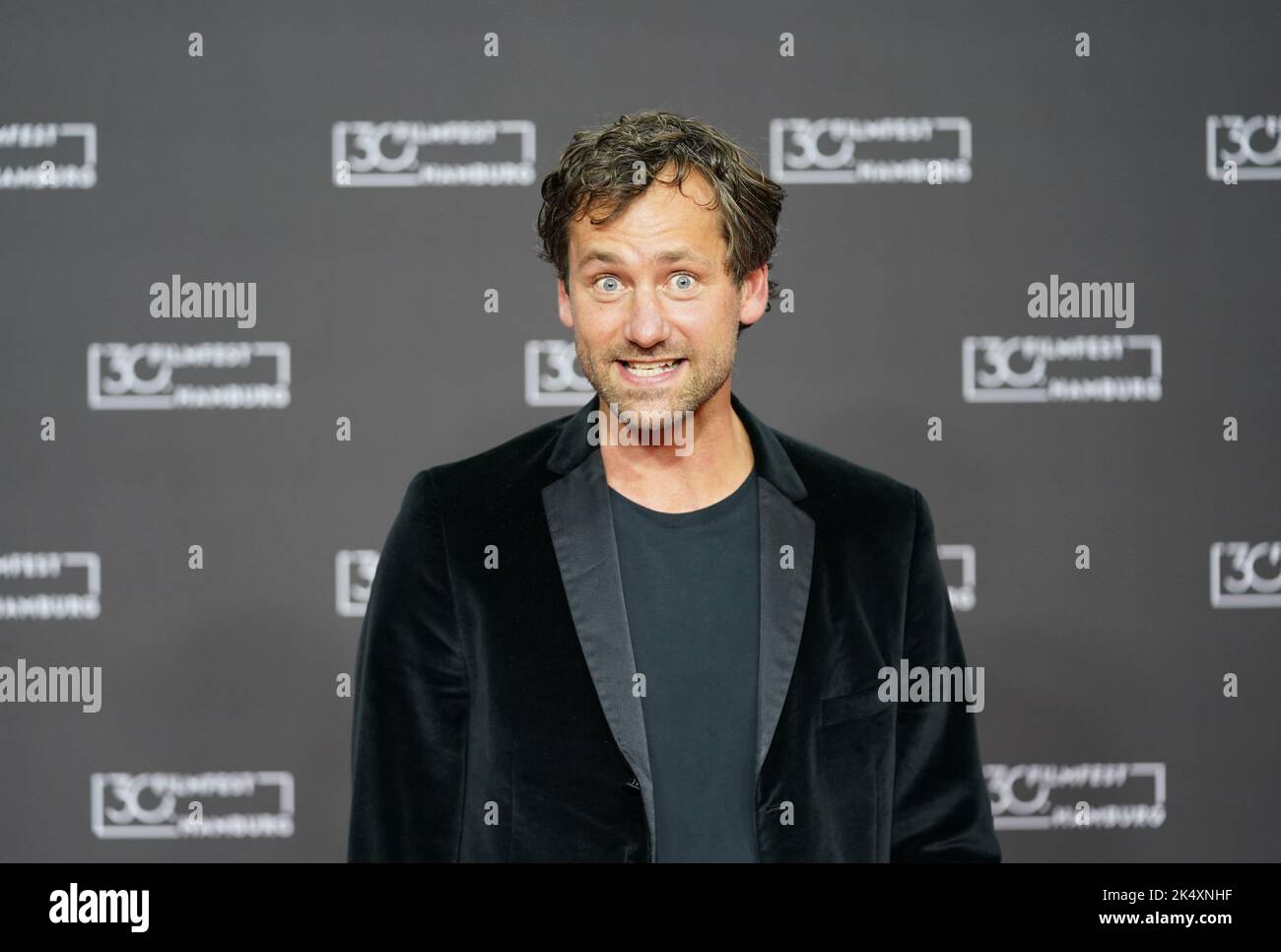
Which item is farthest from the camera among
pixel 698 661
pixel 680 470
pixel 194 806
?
pixel 194 806

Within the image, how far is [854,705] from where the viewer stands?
1898mm

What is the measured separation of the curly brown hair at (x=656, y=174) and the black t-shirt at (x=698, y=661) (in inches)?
16.5

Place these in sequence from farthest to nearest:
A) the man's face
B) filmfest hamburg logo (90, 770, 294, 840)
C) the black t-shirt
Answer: filmfest hamburg logo (90, 770, 294, 840) → the man's face → the black t-shirt

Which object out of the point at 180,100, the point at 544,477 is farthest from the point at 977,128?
the point at 180,100

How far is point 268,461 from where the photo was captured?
3.18 meters

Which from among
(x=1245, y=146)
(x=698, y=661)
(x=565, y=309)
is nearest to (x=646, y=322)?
(x=565, y=309)

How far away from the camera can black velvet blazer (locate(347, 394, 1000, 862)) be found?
1821 millimetres

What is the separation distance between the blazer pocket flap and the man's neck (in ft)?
1.18

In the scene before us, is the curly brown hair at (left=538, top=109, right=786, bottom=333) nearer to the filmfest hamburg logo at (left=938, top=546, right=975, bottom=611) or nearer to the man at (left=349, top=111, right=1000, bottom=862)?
the man at (left=349, top=111, right=1000, bottom=862)

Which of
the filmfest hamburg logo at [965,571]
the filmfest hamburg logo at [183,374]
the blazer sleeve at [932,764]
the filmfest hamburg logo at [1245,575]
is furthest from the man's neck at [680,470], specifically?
the filmfest hamburg logo at [1245,575]

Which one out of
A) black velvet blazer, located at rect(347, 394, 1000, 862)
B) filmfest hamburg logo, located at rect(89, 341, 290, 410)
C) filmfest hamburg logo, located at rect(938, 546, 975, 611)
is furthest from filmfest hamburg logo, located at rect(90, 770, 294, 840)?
filmfest hamburg logo, located at rect(938, 546, 975, 611)

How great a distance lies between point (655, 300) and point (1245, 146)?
2100 millimetres

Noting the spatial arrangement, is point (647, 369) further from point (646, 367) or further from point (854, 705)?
point (854, 705)

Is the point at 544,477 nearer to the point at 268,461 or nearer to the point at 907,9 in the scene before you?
the point at 268,461
